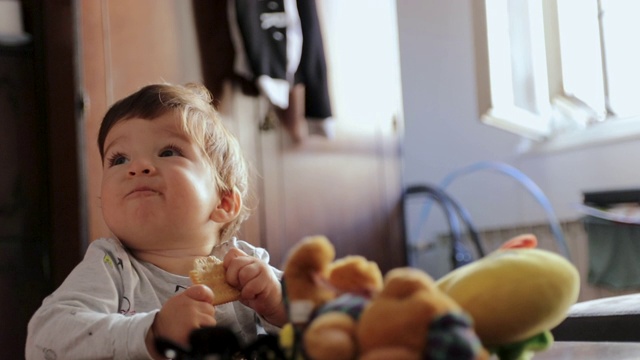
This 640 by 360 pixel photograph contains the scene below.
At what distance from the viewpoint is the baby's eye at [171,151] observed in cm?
94

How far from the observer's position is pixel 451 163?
3.79 metres

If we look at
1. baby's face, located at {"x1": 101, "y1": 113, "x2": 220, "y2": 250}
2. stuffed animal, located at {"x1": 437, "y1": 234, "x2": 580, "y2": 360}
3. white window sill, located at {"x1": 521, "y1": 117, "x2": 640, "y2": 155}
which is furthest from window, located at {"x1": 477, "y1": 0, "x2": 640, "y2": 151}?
stuffed animal, located at {"x1": 437, "y1": 234, "x2": 580, "y2": 360}

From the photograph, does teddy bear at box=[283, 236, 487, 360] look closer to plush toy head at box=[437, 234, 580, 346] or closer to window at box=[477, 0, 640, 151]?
plush toy head at box=[437, 234, 580, 346]

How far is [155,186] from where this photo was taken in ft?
2.97

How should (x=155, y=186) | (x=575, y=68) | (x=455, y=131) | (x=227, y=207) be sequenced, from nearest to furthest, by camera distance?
(x=155, y=186) < (x=227, y=207) < (x=575, y=68) < (x=455, y=131)

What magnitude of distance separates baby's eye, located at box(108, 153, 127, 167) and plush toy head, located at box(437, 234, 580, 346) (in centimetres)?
53

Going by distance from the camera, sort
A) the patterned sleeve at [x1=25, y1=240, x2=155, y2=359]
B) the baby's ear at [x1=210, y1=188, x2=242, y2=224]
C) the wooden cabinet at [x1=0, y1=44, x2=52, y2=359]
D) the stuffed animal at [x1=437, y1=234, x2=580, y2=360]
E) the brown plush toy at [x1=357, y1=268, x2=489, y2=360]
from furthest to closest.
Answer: the wooden cabinet at [x1=0, y1=44, x2=52, y2=359] < the baby's ear at [x1=210, y1=188, x2=242, y2=224] < the patterned sleeve at [x1=25, y1=240, x2=155, y2=359] < the stuffed animal at [x1=437, y1=234, x2=580, y2=360] < the brown plush toy at [x1=357, y1=268, x2=489, y2=360]

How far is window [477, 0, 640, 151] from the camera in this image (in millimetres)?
3066

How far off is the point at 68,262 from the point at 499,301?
1.91m

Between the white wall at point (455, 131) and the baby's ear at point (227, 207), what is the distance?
2564 mm

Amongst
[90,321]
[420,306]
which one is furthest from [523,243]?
[90,321]

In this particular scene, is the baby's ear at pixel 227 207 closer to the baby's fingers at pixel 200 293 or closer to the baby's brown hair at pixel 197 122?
the baby's brown hair at pixel 197 122

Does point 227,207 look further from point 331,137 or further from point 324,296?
point 331,137

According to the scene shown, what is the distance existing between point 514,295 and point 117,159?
595 millimetres
